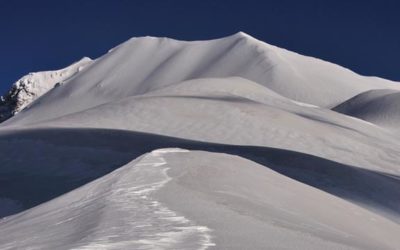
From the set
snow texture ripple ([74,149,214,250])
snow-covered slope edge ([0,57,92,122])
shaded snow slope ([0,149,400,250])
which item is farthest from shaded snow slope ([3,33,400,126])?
snow texture ripple ([74,149,214,250])

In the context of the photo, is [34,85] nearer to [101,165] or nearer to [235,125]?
[235,125]

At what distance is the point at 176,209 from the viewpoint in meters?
8.03

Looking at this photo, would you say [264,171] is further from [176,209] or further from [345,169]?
[345,169]

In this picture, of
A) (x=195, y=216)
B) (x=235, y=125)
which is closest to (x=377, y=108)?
(x=235, y=125)

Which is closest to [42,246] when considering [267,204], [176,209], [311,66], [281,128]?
[176,209]

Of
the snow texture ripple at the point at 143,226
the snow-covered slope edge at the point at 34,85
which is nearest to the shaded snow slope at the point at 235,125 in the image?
the snow texture ripple at the point at 143,226

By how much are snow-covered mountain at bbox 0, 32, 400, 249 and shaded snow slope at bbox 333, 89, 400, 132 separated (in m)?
3.72

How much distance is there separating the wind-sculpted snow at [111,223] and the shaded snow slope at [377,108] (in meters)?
50.4

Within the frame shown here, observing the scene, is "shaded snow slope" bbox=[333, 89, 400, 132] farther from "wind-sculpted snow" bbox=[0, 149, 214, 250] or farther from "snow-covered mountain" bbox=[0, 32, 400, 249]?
"wind-sculpted snow" bbox=[0, 149, 214, 250]

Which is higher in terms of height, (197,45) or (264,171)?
(197,45)

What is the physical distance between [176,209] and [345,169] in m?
15.0

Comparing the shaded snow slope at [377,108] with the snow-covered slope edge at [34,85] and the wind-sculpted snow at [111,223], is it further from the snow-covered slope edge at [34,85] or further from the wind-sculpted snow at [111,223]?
the snow-covered slope edge at [34,85]

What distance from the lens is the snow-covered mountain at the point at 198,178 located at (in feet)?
23.1

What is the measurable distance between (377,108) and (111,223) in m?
66.4
